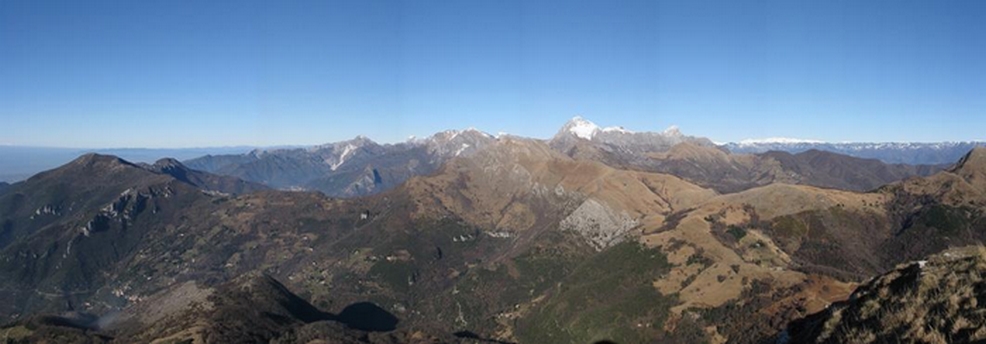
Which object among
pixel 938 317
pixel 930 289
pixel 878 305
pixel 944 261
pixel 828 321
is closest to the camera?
pixel 938 317

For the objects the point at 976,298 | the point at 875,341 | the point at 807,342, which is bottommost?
the point at 807,342

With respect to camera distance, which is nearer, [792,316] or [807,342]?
[807,342]

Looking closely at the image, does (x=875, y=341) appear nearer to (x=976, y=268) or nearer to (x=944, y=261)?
(x=976, y=268)

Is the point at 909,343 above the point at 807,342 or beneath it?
above

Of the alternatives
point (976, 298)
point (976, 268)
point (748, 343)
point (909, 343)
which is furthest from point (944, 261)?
point (748, 343)

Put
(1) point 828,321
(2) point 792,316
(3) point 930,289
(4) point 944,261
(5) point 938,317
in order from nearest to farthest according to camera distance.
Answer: (5) point 938,317 < (3) point 930,289 < (1) point 828,321 < (4) point 944,261 < (2) point 792,316

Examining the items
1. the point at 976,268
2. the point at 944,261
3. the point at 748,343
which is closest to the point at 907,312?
the point at 976,268

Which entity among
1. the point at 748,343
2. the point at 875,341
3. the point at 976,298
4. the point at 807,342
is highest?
the point at 976,298

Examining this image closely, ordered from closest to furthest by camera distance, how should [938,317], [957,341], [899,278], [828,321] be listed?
[957,341]
[938,317]
[828,321]
[899,278]

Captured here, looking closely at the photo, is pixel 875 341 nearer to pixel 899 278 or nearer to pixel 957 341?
pixel 957 341
